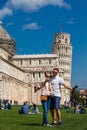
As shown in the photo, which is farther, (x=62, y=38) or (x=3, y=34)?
(x=62, y=38)

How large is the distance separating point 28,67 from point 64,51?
73.5 ft

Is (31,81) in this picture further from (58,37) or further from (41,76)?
(58,37)

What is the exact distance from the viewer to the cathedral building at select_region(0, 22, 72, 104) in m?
97.4

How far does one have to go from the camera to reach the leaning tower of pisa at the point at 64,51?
14088cm

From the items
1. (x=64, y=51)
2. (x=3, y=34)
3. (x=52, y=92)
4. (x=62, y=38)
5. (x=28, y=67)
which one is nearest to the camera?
(x=52, y=92)

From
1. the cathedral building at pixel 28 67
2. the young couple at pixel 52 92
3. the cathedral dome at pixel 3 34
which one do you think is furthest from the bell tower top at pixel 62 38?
the young couple at pixel 52 92

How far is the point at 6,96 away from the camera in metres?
87.1

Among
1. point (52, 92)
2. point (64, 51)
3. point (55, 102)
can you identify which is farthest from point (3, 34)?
point (55, 102)

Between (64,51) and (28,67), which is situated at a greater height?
(64,51)

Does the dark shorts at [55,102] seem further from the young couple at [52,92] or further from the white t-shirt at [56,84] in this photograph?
the white t-shirt at [56,84]

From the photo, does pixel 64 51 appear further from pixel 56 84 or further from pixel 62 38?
pixel 56 84

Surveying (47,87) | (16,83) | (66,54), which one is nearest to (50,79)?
(47,87)

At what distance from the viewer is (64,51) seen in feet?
467

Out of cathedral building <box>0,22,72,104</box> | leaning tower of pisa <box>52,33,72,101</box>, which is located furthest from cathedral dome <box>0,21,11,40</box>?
leaning tower of pisa <box>52,33,72,101</box>
